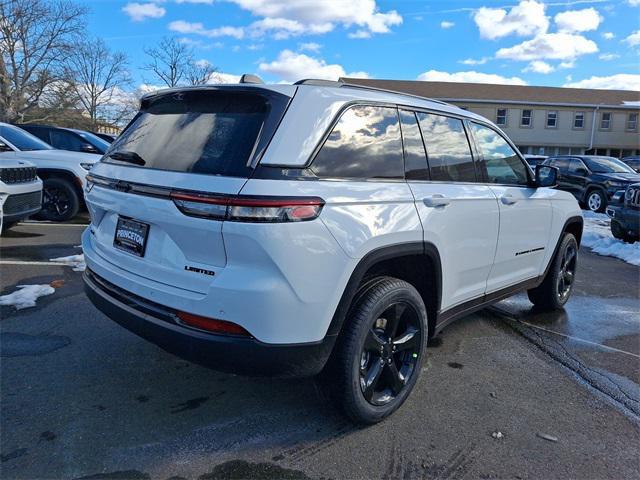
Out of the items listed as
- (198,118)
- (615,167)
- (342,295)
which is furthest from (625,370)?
(615,167)

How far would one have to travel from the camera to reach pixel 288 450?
8.34 ft

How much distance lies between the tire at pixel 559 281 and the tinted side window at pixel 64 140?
31.2 ft

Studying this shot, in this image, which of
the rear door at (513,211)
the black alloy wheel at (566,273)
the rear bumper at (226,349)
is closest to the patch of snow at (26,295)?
the rear bumper at (226,349)

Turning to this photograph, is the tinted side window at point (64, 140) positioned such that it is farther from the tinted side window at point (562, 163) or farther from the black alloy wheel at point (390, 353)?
the tinted side window at point (562, 163)

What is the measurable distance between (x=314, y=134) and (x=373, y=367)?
4.47 feet

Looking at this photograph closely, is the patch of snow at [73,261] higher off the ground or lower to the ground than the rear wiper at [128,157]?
lower

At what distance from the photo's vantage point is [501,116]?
1486 inches

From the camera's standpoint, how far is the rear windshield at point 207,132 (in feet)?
7.68

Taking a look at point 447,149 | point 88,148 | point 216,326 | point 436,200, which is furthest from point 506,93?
point 216,326

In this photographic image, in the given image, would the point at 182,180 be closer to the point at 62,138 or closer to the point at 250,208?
the point at 250,208

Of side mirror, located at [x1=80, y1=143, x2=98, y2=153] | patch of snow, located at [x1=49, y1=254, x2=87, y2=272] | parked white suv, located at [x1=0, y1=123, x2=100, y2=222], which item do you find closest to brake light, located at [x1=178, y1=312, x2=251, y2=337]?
patch of snow, located at [x1=49, y1=254, x2=87, y2=272]

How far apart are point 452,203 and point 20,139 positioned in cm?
849

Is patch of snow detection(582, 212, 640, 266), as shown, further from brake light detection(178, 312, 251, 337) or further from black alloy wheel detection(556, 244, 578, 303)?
brake light detection(178, 312, 251, 337)

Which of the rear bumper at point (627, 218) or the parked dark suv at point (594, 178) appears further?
the parked dark suv at point (594, 178)
